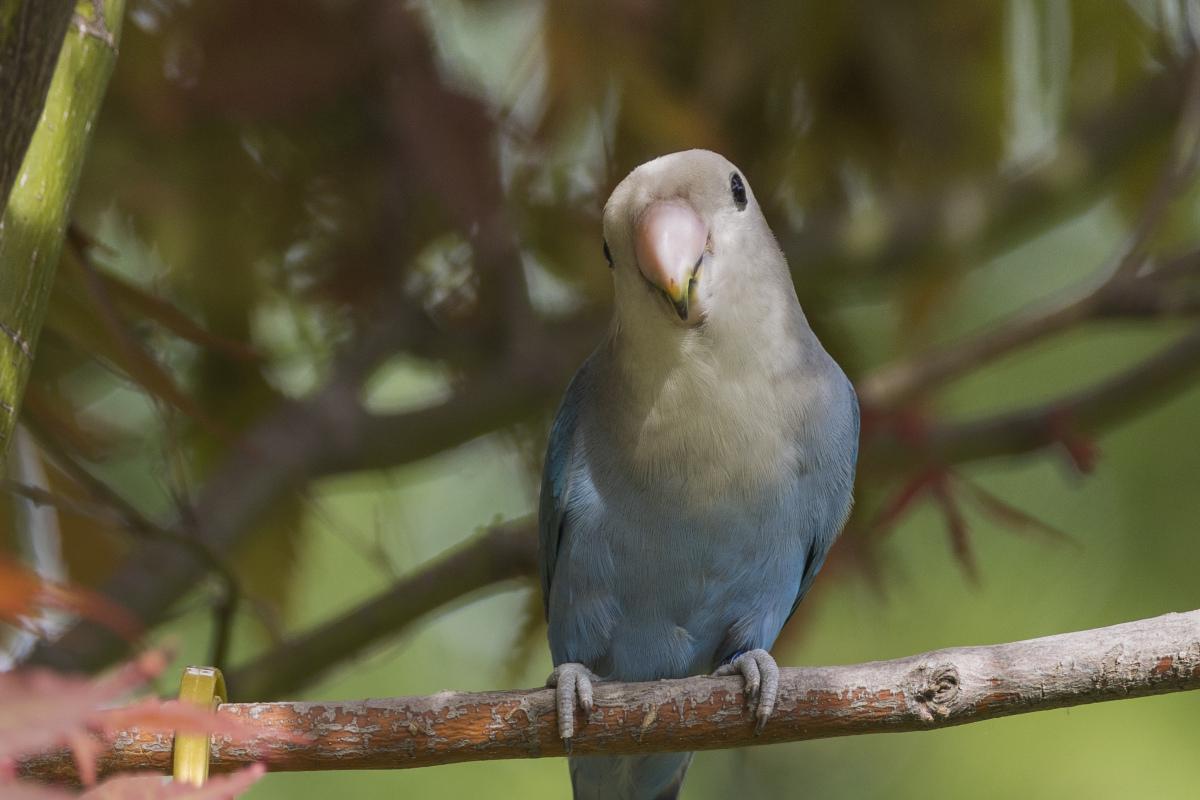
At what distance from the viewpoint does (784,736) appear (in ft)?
4.35

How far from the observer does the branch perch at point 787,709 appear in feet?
3.81

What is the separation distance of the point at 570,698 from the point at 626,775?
692 millimetres

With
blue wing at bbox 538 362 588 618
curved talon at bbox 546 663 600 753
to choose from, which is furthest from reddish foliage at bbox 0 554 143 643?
blue wing at bbox 538 362 588 618

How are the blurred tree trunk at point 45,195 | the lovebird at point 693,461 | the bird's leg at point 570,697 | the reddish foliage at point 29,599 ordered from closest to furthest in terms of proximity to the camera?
the reddish foliage at point 29,599 → the blurred tree trunk at point 45,195 → the bird's leg at point 570,697 → the lovebird at point 693,461

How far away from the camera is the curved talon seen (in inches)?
52.6

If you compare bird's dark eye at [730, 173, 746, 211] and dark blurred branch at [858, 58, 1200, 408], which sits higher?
bird's dark eye at [730, 173, 746, 211]

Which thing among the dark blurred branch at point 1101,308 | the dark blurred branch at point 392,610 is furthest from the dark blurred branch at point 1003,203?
the dark blurred branch at point 392,610

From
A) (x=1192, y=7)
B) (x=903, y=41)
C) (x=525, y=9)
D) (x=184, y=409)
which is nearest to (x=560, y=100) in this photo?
(x=525, y=9)

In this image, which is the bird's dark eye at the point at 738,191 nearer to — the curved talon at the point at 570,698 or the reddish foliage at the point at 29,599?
the curved talon at the point at 570,698

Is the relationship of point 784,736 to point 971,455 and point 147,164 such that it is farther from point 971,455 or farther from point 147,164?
point 147,164

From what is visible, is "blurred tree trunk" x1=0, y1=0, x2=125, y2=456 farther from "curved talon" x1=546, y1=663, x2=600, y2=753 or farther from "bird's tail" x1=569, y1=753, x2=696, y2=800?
"bird's tail" x1=569, y1=753, x2=696, y2=800

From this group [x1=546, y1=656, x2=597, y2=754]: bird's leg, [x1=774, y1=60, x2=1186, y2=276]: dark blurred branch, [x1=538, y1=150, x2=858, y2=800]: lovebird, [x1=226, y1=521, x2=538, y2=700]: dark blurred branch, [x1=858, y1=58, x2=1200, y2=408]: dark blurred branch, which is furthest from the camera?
[x1=774, y1=60, x2=1186, y2=276]: dark blurred branch

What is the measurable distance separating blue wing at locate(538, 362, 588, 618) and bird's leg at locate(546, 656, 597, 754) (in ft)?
1.38

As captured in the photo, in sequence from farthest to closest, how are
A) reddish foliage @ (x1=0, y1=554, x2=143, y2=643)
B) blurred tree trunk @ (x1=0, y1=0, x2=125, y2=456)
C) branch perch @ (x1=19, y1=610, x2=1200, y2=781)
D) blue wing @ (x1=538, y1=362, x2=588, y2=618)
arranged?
blue wing @ (x1=538, y1=362, x2=588, y2=618), branch perch @ (x1=19, y1=610, x2=1200, y2=781), blurred tree trunk @ (x1=0, y1=0, x2=125, y2=456), reddish foliage @ (x1=0, y1=554, x2=143, y2=643)
